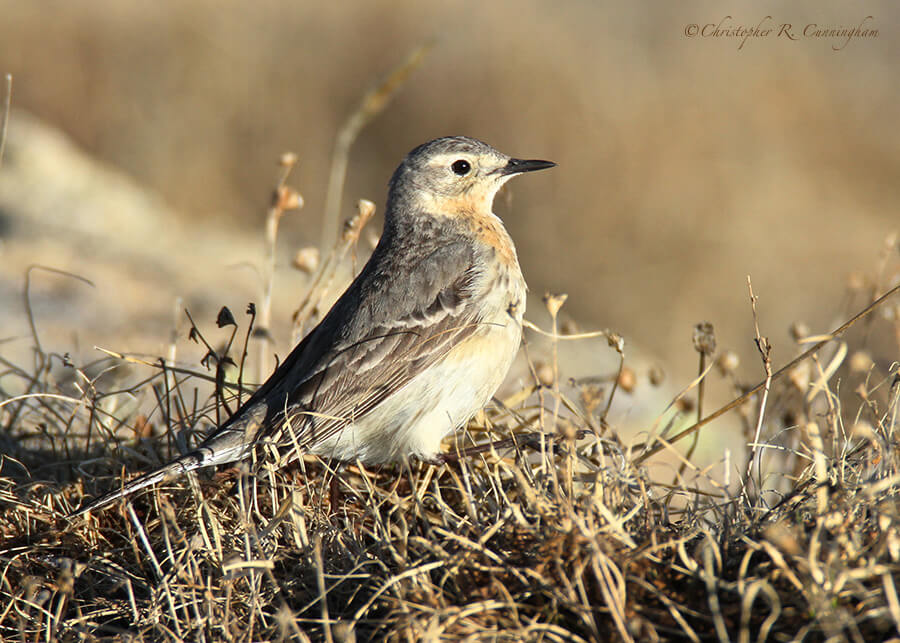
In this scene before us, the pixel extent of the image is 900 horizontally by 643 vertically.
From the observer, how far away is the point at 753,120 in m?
15.0

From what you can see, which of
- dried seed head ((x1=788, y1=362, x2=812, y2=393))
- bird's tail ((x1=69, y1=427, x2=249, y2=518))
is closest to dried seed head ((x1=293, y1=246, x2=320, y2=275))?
bird's tail ((x1=69, y1=427, x2=249, y2=518))

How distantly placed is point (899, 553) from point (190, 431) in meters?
3.41

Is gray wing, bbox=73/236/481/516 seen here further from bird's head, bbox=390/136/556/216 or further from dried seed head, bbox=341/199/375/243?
bird's head, bbox=390/136/556/216

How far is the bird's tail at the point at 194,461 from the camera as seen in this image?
399 cm

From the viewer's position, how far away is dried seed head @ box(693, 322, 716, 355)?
4.23 meters

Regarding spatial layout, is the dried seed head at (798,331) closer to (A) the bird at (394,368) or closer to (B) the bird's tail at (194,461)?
(A) the bird at (394,368)

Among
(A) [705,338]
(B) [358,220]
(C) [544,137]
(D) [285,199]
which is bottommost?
(A) [705,338]

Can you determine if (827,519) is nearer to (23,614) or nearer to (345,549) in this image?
(345,549)

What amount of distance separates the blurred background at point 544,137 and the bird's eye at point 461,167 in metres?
5.88

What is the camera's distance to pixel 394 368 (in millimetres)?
4641

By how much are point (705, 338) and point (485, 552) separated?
67.3 inches

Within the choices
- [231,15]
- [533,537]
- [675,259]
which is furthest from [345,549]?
[231,15]

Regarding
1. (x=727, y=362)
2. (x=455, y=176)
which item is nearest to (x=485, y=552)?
(x=727, y=362)

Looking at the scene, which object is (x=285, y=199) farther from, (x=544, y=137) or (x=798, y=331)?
(x=544, y=137)
